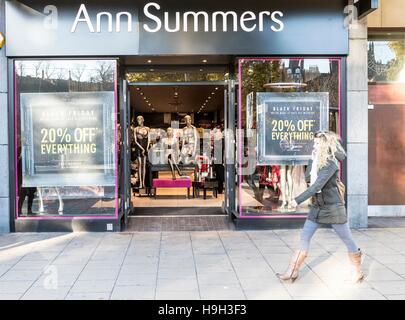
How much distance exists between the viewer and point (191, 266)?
6.64 metres

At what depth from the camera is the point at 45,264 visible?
268 inches

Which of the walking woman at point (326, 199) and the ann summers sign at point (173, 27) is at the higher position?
the ann summers sign at point (173, 27)

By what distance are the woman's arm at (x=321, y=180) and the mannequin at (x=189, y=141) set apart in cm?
783

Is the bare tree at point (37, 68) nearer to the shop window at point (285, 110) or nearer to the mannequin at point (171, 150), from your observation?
the shop window at point (285, 110)

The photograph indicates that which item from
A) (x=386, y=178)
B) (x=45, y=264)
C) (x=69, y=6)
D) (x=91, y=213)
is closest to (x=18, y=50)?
(x=69, y=6)

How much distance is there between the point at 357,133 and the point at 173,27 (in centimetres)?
359

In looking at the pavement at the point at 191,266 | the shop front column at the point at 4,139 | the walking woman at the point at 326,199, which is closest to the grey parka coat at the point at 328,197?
the walking woman at the point at 326,199

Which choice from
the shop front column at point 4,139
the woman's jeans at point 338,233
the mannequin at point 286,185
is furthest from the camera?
the mannequin at point 286,185

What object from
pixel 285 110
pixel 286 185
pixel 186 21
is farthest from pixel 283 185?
pixel 186 21

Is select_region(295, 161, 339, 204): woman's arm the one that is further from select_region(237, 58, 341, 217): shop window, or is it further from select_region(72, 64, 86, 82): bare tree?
select_region(72, 64, 86, 82): bare tree

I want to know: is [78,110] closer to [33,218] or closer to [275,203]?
[33,218]

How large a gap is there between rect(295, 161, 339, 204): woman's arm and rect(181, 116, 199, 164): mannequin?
7.83 m

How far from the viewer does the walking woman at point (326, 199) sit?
5.69 meters

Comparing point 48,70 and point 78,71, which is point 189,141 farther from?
point 48,70
